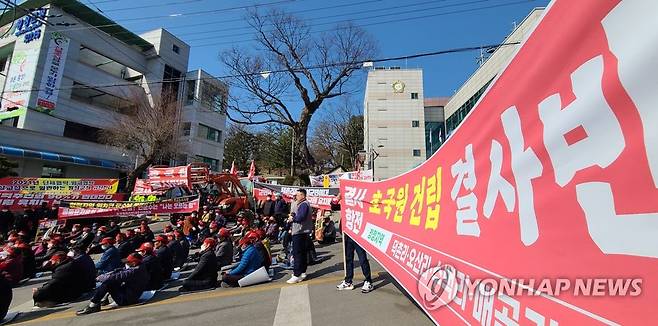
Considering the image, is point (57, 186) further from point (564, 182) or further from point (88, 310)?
point (564, 182)

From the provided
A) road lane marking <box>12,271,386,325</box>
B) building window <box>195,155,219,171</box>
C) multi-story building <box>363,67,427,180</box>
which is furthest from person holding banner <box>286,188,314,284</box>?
multi-story building <box>363,67,427,180</box>

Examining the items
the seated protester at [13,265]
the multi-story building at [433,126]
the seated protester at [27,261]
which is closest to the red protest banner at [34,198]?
the seated protester at [27,261]

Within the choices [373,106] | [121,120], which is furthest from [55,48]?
[373,106]

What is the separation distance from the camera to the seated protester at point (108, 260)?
756 centimetres

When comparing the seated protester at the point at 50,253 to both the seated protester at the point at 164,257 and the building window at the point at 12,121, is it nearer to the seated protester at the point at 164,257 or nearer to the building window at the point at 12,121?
the seated protester at the point at 164,257

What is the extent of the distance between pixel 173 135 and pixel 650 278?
2590 cm

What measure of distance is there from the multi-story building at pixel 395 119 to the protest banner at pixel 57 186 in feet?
96.6

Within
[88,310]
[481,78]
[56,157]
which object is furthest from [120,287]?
[481,78]

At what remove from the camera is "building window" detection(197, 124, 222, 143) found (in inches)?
1432

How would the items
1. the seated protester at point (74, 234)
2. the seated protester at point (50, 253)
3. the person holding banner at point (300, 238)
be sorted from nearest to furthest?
the person holding banner at point (300, 238) < the seated protester at point (50, 253) < the seated protester at point (74, 234)

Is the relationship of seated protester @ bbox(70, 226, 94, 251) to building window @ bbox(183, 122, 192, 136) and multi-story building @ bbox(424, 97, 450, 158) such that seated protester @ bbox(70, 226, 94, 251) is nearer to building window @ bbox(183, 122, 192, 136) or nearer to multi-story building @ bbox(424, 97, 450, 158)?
building window @ bbox(183, 122, 192, 136)

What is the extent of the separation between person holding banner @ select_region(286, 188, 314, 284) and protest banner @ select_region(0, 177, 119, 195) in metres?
11.3

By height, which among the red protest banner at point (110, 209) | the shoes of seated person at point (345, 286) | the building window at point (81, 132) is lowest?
the shoes of seated person at point (345, 286)

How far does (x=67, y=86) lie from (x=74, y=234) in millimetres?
20387
